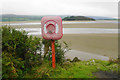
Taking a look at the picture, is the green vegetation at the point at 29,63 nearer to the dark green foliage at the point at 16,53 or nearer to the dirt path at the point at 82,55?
the dark green foliage at the point at 16,53

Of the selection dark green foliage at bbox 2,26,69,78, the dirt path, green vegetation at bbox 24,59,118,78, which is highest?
dark green foliage at bbox 2,26,69,78

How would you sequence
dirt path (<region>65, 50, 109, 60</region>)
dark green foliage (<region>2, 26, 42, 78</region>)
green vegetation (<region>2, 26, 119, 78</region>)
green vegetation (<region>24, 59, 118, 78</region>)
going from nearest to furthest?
dark green foliage (<region>2, 26, 42, 78</region>), green vegetation (<region>2, 26, 119, 78</region>), green vegetation (<region>24, 59, 118, 78</region>), dirt path (<region>65, 50, 109, 60</region>)

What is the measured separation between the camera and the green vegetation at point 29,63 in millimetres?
4336

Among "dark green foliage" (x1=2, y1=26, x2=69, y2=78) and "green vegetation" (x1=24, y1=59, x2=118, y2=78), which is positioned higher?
"dark green foliage" (x1=2, y1=26, x2=69, y2=78)

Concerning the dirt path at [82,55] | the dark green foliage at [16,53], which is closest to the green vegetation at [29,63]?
the dark green foliage at [16,53]

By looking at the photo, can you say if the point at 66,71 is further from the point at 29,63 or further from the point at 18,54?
the point at 18,54

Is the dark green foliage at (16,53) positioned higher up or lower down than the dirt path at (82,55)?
higher up

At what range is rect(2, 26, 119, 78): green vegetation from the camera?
171 inches

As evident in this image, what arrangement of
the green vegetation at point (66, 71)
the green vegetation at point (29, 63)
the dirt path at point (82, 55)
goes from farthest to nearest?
the dirt path at point (82, 55), the green vegetation at point (66, 71), the green vegetation at point (29, 63)

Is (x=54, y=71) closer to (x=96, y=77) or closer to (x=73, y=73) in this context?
(x=73, y=73)

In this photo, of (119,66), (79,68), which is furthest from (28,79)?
(119,66)

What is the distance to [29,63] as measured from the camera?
5242 millimetres

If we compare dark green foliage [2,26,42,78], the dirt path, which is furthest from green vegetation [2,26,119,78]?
the dirt path

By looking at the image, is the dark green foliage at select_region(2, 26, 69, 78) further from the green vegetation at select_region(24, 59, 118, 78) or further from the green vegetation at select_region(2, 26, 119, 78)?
the green vegetation at select_region(24, 59, 118, 78)
